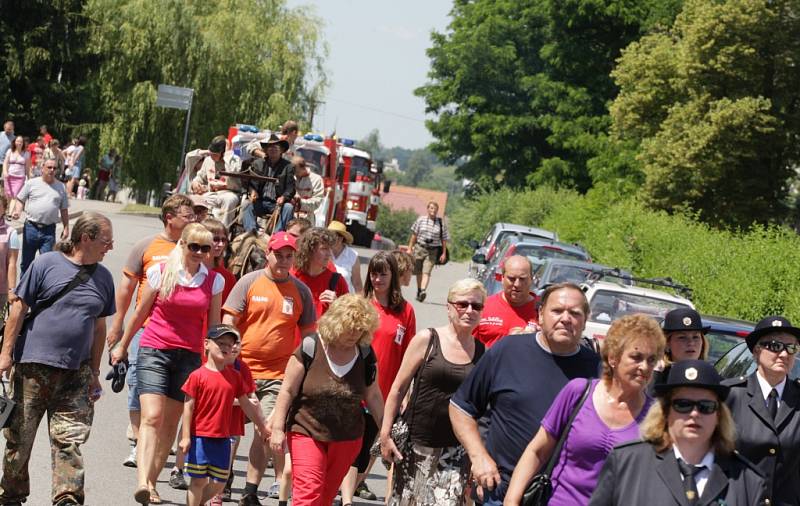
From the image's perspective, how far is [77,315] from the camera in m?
8.36

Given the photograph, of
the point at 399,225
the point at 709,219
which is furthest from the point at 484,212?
the point at 399,225

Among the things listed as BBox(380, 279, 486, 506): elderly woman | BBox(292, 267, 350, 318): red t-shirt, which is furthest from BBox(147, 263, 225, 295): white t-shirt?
BBox(380, 279, 486, 506): elderly woman

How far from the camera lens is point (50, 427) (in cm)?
834

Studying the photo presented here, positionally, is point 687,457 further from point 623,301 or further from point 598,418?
point 623,301

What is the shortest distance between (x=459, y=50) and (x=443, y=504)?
62152mm

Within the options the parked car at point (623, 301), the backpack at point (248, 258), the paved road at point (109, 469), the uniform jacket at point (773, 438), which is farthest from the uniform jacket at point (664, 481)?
the parked car at point (623, 301)

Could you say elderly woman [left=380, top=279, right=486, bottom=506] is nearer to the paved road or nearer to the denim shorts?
the denim shorts

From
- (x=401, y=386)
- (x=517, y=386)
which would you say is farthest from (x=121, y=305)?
(x=517, y=386)

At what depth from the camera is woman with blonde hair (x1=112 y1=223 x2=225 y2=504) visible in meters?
8.95

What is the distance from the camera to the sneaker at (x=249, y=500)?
911cm

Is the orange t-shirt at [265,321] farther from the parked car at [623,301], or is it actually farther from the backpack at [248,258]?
the parked car at [623,301]

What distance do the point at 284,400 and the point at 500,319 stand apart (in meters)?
2.41

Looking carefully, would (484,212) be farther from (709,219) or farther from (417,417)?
(417,417)

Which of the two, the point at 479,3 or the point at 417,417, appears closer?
the point at 417,417
